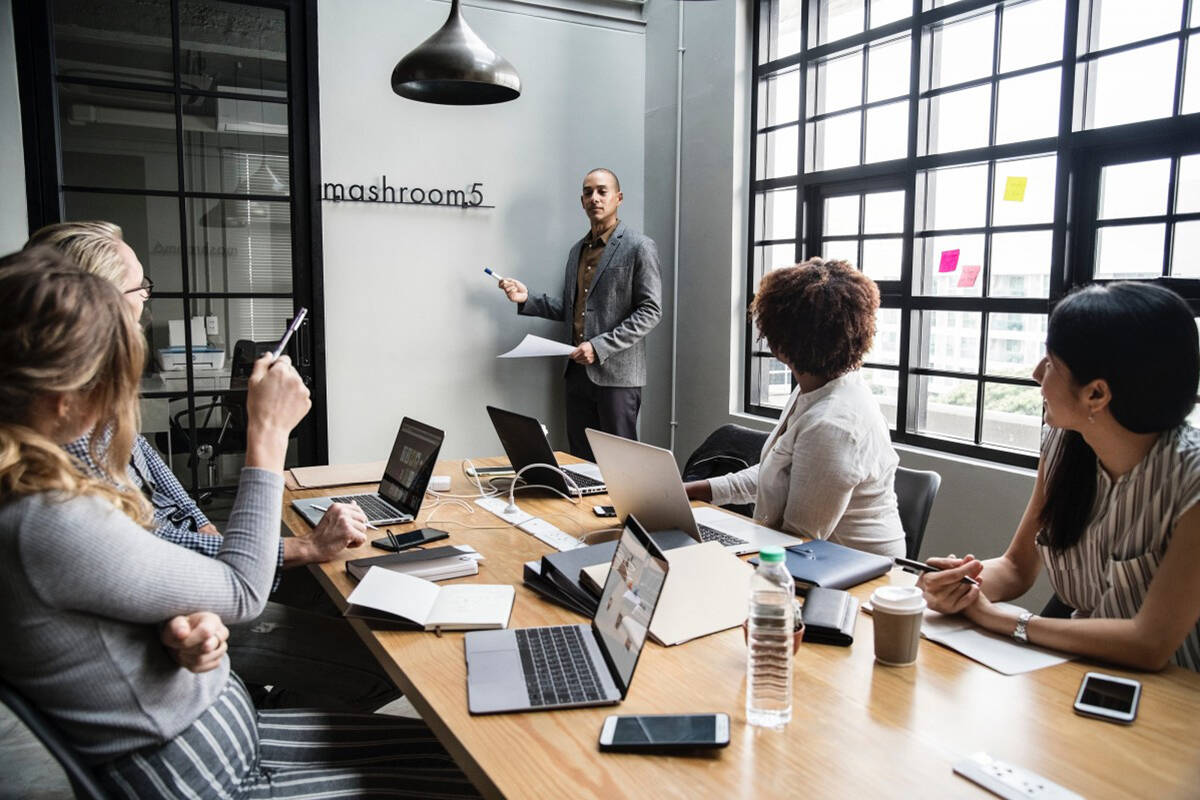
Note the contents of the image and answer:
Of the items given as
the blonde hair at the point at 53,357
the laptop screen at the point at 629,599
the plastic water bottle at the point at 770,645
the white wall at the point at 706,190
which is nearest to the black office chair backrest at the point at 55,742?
the blonde hair at the point at 53,357

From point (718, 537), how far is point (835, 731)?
3.00 ft

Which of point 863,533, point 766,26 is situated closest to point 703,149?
point 766,26

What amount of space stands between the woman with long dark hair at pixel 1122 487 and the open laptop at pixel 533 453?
1220mm

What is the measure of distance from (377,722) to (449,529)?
741 millimetres

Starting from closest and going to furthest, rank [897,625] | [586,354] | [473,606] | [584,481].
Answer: [897,625], [473,606], [584,481], [586,354]

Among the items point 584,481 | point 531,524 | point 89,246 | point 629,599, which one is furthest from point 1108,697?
point 89,246

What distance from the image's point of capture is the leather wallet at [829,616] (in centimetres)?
148

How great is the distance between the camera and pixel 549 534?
7.19 ft

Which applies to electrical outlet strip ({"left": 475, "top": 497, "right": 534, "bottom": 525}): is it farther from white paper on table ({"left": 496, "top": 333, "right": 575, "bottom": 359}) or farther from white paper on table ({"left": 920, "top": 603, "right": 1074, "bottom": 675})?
white paper on table ({"left": 496, "top": 333, "right": 575, "bottom": 359})

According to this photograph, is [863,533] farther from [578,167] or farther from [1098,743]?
[578,167]

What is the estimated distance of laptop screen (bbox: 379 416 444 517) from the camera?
2320 mm

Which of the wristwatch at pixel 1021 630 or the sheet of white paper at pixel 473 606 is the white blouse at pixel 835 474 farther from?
the sheet of white paper at pixel 473 606

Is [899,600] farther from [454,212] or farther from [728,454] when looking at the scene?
[454,212]

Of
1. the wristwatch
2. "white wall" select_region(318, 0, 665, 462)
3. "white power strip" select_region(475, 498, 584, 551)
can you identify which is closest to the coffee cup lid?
the wristwatch
